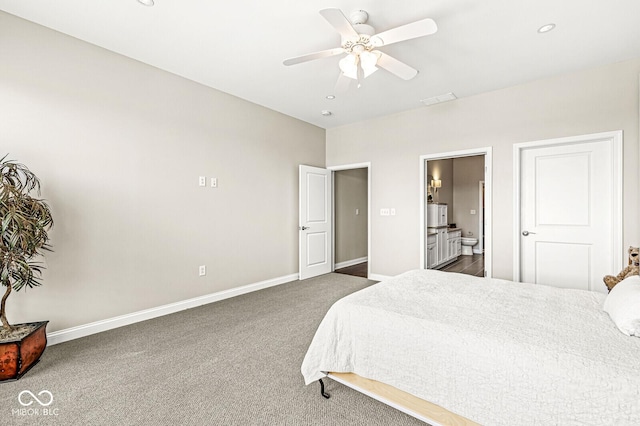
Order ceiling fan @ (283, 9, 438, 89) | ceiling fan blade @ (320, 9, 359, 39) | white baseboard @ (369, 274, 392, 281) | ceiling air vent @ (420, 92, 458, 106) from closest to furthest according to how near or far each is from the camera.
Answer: ceiling fan blade @ (320, 9, 359, 39) → ceiling fan @ (283, 9, 438, 89) → ceiling air vent @ (420, 92, 458, 106) → white baseboard @ (369, 274, 392, 281)

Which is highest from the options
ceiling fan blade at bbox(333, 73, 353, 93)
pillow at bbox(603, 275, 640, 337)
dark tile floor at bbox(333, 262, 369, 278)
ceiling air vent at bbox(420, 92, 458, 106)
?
ceiling air vent at bbox(420, 92, 458, 106)

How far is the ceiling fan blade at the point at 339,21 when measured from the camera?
179 cm

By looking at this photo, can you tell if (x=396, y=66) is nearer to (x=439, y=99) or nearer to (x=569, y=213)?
(x=439, y=99)

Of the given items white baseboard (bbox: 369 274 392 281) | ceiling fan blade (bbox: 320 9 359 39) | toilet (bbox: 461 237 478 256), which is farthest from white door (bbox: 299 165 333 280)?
toilet (bbox: 461 237 478 256)

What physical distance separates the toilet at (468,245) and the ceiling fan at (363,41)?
615 centimetres

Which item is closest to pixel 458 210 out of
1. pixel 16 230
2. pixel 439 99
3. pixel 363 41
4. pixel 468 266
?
pixel 468 266

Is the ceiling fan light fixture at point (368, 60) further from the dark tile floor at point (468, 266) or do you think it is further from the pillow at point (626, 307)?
the dark tile floor at point (468, 266)

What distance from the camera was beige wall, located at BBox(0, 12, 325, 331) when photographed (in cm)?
246

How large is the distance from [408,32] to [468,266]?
534cm

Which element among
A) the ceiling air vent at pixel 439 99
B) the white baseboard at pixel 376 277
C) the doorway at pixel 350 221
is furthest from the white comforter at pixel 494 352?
the doorway at pixel 350 221

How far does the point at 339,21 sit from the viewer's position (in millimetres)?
1896

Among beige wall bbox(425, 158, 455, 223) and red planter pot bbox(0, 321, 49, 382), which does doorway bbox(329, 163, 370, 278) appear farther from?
red planter pot bbox(0, 321, 49, 382)

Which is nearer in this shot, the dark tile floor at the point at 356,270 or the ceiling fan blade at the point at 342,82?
the ceiling fan blade at the point at 342,82

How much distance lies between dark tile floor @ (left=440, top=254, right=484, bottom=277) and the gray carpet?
3.73m
